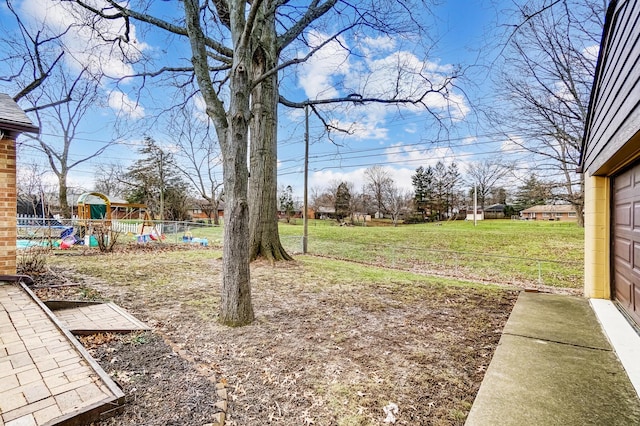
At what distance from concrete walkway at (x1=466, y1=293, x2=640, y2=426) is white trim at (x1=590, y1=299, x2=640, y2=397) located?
1.7 inches

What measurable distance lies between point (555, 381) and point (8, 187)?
7135 millimetres

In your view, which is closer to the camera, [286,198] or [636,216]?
[636,216]

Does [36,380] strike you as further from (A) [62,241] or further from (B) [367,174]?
(B) [367,174]

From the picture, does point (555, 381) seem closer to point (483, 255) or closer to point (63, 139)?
point (483, 255)

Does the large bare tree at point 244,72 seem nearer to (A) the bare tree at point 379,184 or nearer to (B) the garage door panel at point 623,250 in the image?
(B) the garage door panel at point 623,250

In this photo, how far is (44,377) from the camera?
2.06m

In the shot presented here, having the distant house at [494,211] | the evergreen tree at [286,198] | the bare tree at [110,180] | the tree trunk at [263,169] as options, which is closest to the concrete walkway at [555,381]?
the tree trunk at [263,169]

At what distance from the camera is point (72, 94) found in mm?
13055

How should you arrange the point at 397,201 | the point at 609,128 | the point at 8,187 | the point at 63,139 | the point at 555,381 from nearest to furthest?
1. the point at 555,381
2. the point at 609,128
3. the point at 8,187
4. the point at 63,139
5. the point at 397,201

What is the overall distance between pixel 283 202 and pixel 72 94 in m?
30.3

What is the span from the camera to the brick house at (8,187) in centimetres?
443

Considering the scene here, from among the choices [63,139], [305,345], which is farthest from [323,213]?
[305,345]

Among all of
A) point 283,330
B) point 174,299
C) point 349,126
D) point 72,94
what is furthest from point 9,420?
point 72,94

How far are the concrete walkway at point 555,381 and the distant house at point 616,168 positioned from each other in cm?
82
